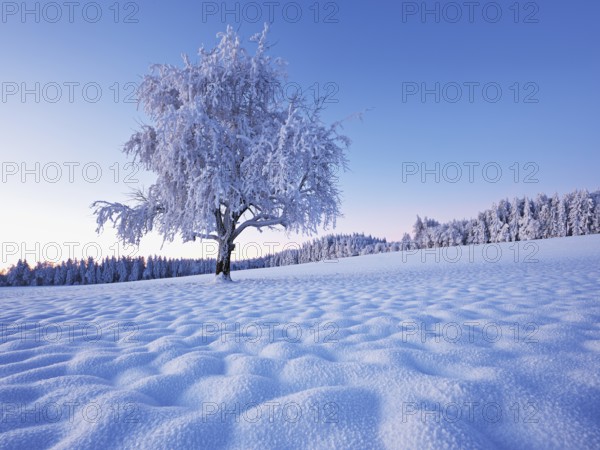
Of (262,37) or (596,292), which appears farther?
(262,37)

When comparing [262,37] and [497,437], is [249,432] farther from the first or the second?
[262,37]

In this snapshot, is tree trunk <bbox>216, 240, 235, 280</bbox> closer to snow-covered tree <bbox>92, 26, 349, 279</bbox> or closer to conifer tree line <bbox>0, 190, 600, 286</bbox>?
snow-covered tree <bbox>92, 26, 349, 279</bbox>

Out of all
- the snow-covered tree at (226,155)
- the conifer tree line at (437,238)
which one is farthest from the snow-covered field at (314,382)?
the conifer tree line at (437,238)

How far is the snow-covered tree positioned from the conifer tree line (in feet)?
191

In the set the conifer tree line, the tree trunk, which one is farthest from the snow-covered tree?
the conifer tree line

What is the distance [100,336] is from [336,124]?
9.44 m

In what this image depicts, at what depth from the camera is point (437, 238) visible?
67.8 meters

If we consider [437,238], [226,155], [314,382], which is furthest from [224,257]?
[437,238]

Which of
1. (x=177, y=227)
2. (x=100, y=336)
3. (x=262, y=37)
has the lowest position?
(x=100, y=336)

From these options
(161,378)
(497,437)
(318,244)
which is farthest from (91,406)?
(318,244)

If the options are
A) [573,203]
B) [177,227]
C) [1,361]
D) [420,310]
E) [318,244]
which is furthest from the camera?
[318,244]

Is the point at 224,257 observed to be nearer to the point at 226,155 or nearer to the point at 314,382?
the point at 226,155

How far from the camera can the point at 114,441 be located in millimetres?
1370

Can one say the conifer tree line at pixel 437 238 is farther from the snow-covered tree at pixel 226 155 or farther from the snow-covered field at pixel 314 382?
the snow-covered field at pixel 314 382
